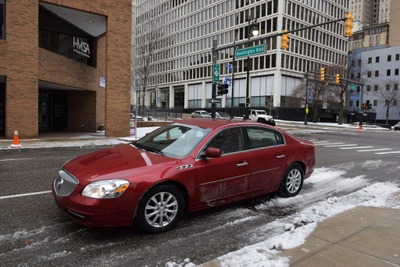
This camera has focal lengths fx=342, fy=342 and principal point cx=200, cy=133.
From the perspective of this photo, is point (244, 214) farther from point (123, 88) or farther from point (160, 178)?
point (123, 88)

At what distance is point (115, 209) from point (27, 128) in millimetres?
14092

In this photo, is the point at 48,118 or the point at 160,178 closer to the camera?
the point at 160,178

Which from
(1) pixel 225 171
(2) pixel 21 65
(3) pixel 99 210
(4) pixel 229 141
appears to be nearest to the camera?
(3) pixel 99 210

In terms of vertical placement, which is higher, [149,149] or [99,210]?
[149,149]

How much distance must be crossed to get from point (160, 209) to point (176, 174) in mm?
493

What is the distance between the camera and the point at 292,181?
249 inches

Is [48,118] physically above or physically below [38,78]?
below

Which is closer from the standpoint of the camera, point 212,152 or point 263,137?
point 212,152

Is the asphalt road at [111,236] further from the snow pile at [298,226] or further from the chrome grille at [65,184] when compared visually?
the chrome grille at [65,184]

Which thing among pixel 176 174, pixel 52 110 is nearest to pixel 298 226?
pixel 176 174

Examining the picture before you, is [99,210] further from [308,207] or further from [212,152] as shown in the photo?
[308,207]

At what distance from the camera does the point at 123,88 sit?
760 inches

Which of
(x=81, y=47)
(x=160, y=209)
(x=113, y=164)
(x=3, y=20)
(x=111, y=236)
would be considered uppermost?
(x=3, y=20)

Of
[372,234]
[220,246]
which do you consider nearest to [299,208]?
[372,234]
